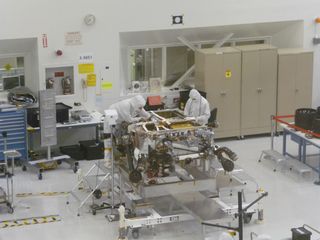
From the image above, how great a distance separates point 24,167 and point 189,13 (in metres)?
3.76

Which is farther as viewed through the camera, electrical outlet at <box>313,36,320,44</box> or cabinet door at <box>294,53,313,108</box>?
electrical outlet at <box>313,36,320,44</box>

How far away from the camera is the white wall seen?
10.6m

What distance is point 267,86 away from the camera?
39.3ft

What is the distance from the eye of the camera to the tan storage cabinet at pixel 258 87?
11766mm

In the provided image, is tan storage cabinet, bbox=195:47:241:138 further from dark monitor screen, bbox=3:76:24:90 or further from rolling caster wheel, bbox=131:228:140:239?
rolling caster wheel, bbox=131:228:140:239

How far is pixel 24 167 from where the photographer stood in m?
10.5

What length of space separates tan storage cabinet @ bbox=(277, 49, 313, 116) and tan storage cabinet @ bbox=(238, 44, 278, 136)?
119 millimetres

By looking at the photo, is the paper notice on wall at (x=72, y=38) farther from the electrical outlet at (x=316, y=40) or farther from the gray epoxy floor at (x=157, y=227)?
the electrical outlet at (x=316, y=40)

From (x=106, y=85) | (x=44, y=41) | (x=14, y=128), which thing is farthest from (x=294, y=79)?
(x=14, y=128)

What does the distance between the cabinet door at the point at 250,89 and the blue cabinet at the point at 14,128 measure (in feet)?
12.6

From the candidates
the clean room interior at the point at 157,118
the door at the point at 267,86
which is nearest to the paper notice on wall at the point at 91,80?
the clean room interior at the point at 157,118

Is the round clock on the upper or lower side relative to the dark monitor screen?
upper

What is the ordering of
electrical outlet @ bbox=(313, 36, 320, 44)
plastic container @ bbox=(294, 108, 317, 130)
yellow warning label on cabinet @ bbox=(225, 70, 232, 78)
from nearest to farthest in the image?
plastic container @ bbox=(294, 108, 317, 130) → yellow warning label on cabinet @ bbox=(225, 70, 232, 78) → electrical outlet @ bbox=(313, 36, 320, 44)

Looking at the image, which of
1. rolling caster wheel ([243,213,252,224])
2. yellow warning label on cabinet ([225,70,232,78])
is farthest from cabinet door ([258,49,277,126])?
rolling caster wheel ([243,213,252,224])
